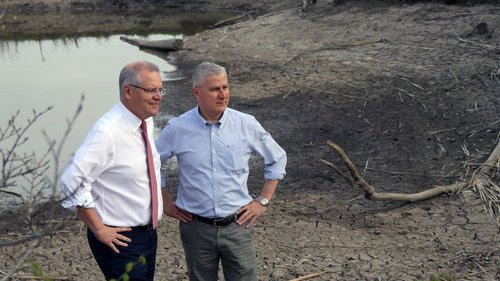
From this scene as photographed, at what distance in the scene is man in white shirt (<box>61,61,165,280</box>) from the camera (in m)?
4.04

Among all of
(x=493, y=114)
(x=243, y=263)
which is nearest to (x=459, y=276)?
(x=243, y=263)

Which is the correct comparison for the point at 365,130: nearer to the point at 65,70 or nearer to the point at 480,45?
the point at 480,45

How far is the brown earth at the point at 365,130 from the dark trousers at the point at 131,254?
2.34m

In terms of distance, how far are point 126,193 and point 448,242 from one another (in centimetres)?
349

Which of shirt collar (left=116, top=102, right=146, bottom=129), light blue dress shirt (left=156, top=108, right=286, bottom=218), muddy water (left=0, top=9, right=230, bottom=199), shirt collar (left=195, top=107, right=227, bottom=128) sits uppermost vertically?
shirt collar (left=116, top=102, right=146, bottom=129)

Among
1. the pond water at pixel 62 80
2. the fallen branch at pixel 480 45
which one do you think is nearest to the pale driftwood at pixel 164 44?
the pond water at pixel 62 80

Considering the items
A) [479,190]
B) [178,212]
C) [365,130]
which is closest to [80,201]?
[178,212]

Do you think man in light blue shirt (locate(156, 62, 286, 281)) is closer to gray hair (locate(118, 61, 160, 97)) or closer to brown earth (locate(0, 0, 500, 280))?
gray hair (locate(118, 61, 160, 97))

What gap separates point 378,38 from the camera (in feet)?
50.1

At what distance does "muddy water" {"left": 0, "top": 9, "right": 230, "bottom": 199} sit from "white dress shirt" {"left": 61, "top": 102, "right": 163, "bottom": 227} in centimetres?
742

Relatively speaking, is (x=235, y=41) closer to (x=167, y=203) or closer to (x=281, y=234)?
(x=281, y=234)

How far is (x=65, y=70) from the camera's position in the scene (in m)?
18.5

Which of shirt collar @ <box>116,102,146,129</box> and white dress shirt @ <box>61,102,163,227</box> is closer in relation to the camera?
white dress shirt @ <box>61,102,163,227</box>

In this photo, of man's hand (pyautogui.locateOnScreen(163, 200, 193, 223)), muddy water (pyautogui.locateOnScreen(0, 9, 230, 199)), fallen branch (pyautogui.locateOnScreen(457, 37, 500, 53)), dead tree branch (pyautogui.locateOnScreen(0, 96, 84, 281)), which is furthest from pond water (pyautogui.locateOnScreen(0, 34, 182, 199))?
man's hand (pyautogui.locateOnScreen(163, 200, 193, 223))
